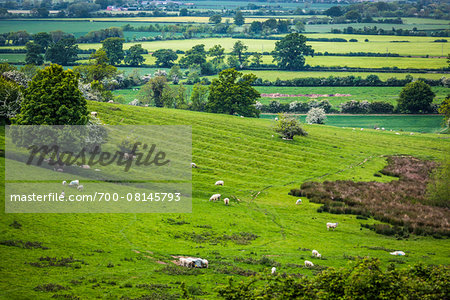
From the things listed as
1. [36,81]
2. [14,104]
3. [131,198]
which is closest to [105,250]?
[131,198]

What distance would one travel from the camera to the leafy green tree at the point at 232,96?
4633 inches

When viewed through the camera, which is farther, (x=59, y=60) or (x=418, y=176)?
(x=59, y=60)

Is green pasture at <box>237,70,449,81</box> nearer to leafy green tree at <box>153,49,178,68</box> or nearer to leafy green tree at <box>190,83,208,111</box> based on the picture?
leafy green tree at <box>153,49,178,68</box>

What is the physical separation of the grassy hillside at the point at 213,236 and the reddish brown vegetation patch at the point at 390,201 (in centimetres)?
225

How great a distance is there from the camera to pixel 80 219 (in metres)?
46.6

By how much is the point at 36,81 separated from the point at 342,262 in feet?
165

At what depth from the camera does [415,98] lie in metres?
133

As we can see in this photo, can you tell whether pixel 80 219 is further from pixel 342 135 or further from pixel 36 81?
pixel 342 135

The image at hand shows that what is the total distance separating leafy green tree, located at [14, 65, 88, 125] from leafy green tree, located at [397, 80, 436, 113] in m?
99.7

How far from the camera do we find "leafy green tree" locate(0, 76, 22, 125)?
74306mm

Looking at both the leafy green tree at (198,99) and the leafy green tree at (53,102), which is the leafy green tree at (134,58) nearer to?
the leafy green tree at (198,99)

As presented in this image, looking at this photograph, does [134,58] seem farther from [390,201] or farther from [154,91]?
[390,201]

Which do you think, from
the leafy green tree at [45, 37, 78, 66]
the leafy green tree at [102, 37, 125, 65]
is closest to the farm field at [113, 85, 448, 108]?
the leafy green tree at [102, 37, 125, 65]

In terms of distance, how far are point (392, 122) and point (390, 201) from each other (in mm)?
64906
